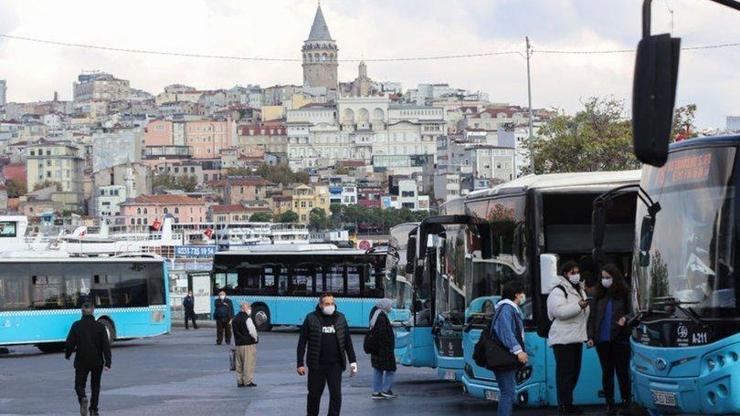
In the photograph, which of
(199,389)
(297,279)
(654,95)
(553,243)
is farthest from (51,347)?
(654,95)

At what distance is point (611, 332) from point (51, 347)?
2448 centimetres

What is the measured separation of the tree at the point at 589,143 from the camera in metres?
49.5

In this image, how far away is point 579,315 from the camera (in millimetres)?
15734

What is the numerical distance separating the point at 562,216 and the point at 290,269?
1111 inches

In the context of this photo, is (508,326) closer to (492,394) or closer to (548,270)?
(548,270)

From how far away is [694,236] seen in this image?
11820mm

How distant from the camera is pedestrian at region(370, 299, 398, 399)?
20984 millimetres

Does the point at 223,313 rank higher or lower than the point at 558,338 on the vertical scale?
lower

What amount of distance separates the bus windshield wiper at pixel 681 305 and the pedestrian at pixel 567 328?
3443 millimetres

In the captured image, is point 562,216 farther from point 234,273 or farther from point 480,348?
point 234,273

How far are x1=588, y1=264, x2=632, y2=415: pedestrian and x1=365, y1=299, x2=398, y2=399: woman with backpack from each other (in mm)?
5437

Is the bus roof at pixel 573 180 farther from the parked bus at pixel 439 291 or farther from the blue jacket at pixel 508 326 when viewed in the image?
the blue jacket at pixel 508 326

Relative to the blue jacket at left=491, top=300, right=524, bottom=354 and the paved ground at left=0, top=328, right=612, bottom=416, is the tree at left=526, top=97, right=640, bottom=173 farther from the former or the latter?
the blue jacket at left=491, top=300, right=524, bottom=354

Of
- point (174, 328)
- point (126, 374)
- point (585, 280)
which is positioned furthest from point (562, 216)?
point (174, 328)
